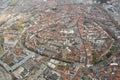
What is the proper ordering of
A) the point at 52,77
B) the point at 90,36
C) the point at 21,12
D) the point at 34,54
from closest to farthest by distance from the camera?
the point at 52,77, the point at 34,54, the point at 90,36, the point at 21,12

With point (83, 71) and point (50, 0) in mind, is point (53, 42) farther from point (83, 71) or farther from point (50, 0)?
point (50, 0)

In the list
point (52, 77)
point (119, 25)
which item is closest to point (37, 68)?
point (52, 77)

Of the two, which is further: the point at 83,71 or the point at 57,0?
the point at 57,0

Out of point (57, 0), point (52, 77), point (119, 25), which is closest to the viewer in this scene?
point (52, 77)

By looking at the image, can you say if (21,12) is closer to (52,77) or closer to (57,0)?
(57,0)

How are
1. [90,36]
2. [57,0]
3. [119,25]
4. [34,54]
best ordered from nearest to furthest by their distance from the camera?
[34,54]
[90,36]
[119,25]
[57,0]

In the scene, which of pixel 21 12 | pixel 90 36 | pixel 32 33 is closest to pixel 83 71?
pixel 90 36

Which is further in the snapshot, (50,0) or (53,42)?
(50,0)

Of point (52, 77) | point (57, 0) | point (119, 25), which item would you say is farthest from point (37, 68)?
point (57, 0)

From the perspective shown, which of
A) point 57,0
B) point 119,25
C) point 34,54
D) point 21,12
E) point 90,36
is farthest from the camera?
point 57,0
